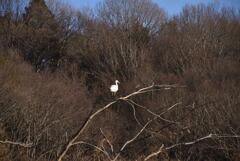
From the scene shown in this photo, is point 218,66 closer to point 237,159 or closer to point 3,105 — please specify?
point 237,159

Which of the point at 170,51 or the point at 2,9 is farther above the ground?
the point at 2,9

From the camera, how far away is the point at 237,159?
16.2 metres

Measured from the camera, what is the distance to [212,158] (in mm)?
17234

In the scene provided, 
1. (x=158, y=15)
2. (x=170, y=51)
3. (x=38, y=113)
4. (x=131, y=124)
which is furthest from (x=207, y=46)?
(x=38, y=113)

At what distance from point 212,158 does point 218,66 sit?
10156 mm

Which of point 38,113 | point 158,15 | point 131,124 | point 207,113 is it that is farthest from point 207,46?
point 38,113

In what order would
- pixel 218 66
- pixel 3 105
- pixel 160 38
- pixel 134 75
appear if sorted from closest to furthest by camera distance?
pixel 3 105
pixel 218 66
pixel 134 75
pixel 160 38

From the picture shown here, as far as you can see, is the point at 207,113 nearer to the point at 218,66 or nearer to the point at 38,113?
the point at 38,113

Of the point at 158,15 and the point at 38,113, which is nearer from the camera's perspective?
the point at 38,113

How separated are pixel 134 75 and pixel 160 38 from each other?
3.99 meters

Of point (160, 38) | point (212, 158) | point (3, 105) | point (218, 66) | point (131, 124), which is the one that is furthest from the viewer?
point (160, 38)

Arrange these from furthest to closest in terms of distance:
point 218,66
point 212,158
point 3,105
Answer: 1. point 218,66
2. point 212,158
3. point 3,105

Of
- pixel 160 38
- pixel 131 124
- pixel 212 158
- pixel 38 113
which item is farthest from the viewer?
pixel 160 38

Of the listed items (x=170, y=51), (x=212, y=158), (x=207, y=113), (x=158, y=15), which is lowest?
(x=212, y=158)
